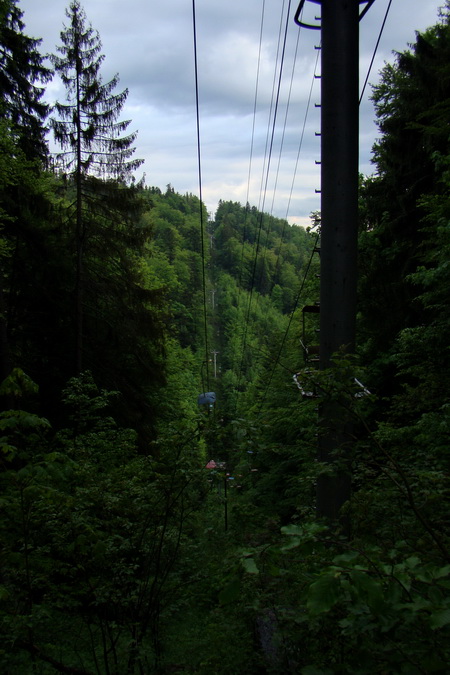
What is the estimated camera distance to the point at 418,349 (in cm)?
928

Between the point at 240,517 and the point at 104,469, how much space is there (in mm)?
3133

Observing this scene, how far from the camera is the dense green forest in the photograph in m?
2.36

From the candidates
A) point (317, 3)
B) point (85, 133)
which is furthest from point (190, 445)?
point (85, 133)

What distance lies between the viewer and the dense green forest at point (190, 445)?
2.36 meters

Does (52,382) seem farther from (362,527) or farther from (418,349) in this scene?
(362,527)

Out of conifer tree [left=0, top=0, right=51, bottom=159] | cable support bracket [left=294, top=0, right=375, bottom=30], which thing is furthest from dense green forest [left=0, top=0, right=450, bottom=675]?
cable support bracket [left=294, top=0, right=375, bottom=30]

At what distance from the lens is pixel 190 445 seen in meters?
5.20

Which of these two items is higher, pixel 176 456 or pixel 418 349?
pixel 418 349

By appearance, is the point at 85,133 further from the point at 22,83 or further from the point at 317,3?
the point at 317,3

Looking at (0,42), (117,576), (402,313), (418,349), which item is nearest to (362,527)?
(117,576)

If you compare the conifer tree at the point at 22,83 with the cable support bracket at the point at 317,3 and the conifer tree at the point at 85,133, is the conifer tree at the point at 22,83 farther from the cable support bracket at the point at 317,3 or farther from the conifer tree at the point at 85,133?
the cable support bracket at the point at 317,3

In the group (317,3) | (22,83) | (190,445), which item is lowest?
(190,445)

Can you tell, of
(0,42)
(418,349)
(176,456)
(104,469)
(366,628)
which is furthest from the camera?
(0,42)

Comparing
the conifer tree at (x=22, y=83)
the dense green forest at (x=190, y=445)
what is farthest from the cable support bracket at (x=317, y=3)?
the conifer tree at (x=22, y=83)
